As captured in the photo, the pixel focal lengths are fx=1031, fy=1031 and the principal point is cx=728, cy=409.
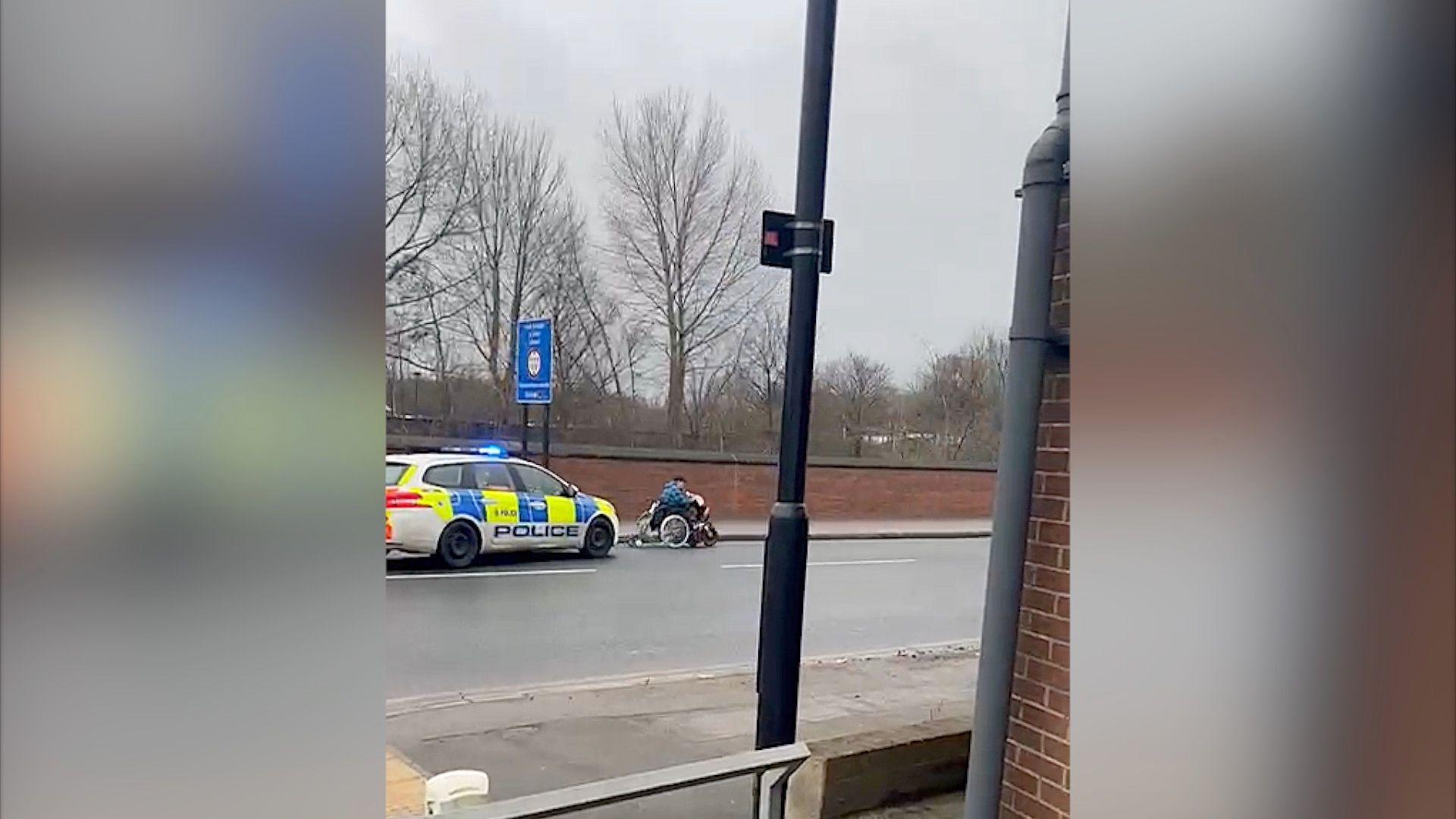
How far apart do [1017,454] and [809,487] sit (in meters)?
5.85

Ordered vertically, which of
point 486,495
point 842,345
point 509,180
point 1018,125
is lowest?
point 486,495

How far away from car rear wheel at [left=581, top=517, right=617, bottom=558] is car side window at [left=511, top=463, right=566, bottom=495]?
42cm

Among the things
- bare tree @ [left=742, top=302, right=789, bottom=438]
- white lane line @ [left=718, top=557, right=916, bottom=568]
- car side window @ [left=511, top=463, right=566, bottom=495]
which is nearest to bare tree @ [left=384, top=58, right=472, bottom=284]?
car side window @ [left=511, top=463, right=566, bottom=495]

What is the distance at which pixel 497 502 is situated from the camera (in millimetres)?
5438

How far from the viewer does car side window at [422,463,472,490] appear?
5082 mm

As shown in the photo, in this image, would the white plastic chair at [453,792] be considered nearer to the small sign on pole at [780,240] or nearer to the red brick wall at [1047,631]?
the red brick wall at [1047,631]

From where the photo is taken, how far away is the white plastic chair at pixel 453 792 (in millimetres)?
1570

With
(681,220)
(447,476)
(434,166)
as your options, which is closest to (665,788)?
(434,166)

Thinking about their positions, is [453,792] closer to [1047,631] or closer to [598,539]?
[1047,631]
